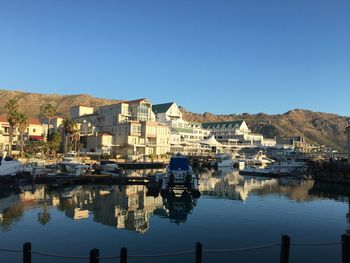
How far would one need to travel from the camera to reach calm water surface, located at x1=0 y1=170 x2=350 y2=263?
22031 millimetres

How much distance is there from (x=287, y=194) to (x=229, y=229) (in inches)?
1019

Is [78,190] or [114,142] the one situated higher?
[114,142]

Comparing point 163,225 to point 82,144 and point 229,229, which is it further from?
point 82,144

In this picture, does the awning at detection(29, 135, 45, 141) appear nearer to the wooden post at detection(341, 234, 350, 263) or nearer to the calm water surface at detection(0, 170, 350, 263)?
the calm water surface at detection(0, 170, 350, 263)

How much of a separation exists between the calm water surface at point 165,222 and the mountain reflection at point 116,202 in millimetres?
90

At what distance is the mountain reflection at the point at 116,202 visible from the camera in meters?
30.9

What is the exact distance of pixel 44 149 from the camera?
9425cm

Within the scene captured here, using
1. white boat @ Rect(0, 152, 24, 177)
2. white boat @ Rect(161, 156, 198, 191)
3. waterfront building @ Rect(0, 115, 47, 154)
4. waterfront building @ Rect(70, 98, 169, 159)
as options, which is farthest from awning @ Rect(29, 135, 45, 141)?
white boat @ Rect(161, 156, 198, 191)

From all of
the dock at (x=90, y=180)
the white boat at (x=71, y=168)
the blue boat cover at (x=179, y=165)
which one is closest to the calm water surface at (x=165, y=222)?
the blue boat cover at (x=179, y=165)

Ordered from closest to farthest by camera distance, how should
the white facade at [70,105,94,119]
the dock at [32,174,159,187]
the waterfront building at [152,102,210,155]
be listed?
the dock at [32,174,159,187] < the white facade at [70,105,94,119] < the waterfront building at [152,102,210,155]

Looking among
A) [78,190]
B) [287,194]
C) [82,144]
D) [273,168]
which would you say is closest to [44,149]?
[82,144]

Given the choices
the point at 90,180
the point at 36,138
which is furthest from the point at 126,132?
the point at 90,180

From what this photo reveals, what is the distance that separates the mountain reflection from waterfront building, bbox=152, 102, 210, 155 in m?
77.2

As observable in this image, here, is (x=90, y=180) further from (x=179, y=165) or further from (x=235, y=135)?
(x=235, y=135)
